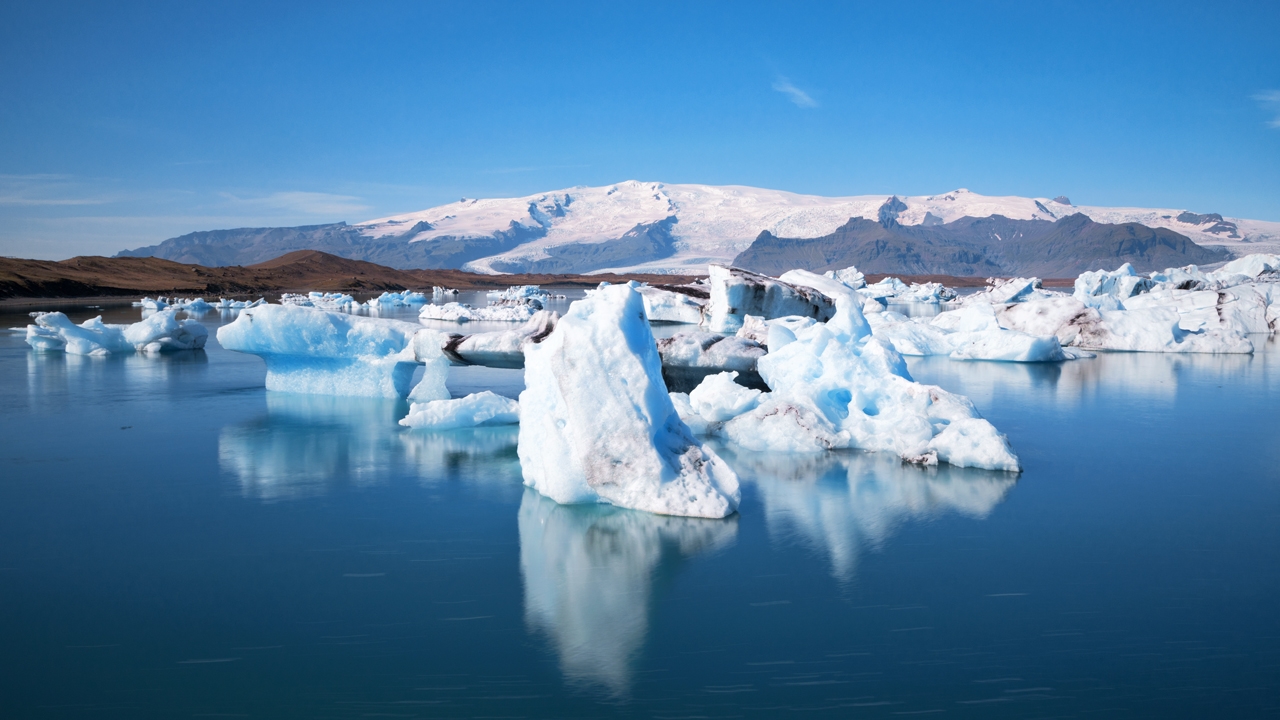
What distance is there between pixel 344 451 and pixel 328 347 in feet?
9.30

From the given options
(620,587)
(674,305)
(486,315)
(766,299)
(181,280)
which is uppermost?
(181,280)

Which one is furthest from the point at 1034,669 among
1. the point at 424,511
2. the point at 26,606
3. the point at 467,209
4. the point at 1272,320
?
the point at 467,209

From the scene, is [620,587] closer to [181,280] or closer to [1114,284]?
[1114,284]

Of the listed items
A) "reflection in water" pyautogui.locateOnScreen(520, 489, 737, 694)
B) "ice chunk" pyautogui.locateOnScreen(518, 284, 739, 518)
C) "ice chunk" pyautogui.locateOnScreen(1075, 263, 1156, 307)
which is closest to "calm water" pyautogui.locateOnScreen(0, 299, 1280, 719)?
"reflection in water" pyautogui.locateOnScreen(520, 489, 737, 694)

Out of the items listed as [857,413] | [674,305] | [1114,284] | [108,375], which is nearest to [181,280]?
[674,305]

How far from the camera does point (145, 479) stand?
6375 mm

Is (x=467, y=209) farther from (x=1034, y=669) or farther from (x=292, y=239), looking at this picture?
(x=1034, y=669)

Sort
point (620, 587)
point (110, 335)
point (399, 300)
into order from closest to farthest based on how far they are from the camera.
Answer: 1. point (620, 587)
2. point (110, 335)
3. point (399, 300)

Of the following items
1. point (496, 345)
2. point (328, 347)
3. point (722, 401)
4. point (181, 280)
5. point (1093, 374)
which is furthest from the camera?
point (181, 280)

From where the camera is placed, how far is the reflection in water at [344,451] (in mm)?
6371

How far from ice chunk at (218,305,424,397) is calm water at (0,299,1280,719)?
6.91 feet

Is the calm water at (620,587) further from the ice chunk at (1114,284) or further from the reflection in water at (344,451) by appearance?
the ice chunk at (1114,284)

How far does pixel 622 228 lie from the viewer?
476 feet

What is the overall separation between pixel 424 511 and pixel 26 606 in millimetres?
2081
